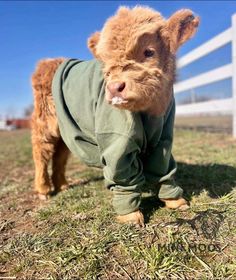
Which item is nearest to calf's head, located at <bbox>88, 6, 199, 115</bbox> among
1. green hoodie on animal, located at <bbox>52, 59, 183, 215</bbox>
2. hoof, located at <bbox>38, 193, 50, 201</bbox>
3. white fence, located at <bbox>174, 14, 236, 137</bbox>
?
green hoodie on animal, located at <bbox>52, 59, 183, 215</bbox>

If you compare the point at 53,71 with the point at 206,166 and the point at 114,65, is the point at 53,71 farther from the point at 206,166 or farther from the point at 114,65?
the point at 206,166

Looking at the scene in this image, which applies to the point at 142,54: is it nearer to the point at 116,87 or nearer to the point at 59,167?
the point at 116,87

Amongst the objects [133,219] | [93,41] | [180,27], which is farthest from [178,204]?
[93,41]

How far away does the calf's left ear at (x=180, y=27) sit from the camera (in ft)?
8.95

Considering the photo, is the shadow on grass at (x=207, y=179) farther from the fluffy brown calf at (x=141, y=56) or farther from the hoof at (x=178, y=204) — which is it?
the fluffy brown calf at (x=141, y=56)

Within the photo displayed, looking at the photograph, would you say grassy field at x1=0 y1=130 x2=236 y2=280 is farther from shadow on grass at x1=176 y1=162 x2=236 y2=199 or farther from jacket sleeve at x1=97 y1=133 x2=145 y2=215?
jacket sleeve at x1=97 y1=133 x2=145 y2=215

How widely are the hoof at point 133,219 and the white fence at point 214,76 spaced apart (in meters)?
4.07

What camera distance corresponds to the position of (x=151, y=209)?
9.93 ft

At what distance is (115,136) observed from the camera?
2.73 m

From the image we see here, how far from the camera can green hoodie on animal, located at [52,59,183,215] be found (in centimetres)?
271

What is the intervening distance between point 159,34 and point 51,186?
88.5 inches

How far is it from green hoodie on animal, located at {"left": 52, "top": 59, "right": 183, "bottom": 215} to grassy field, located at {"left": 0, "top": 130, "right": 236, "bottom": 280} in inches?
9.0

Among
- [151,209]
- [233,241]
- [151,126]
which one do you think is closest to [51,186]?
[151,209]

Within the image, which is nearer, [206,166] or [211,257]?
[211,257]
